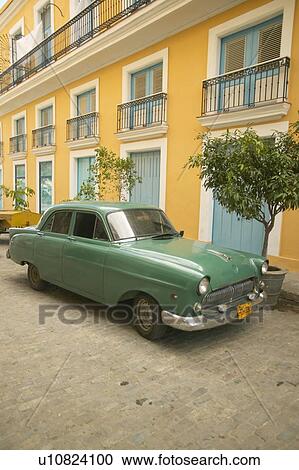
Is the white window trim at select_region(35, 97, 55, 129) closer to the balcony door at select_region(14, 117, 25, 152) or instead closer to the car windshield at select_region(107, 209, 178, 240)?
the balcony door at select_region(14, 117, 25, 152)

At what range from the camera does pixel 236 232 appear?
8406 millimetres

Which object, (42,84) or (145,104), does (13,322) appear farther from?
(42,84)

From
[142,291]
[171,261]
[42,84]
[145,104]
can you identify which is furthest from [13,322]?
[42,84]

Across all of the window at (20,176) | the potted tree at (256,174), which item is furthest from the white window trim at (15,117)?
the potted tree at (256,174)

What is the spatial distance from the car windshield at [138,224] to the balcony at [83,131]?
8114mm

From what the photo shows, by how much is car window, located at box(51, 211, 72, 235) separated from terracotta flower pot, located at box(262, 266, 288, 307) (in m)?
3.23

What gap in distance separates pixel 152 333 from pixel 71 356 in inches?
38.2

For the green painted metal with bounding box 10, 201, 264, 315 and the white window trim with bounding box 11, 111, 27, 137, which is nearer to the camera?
the green painted metal with bounding box 10, 201, 264, 315

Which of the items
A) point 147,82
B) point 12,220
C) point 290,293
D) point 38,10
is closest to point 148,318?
point 290,293

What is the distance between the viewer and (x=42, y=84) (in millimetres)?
14914

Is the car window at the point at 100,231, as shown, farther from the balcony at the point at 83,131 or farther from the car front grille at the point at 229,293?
the balcony at the point at 83,131

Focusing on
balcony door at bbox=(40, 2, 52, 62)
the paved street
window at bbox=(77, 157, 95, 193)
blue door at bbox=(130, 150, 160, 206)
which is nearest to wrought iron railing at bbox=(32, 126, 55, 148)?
window at bbox=(77, 157, 95, 193)

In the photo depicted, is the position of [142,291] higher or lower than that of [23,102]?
lower

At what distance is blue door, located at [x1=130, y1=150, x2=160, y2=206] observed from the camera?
34.1ft
